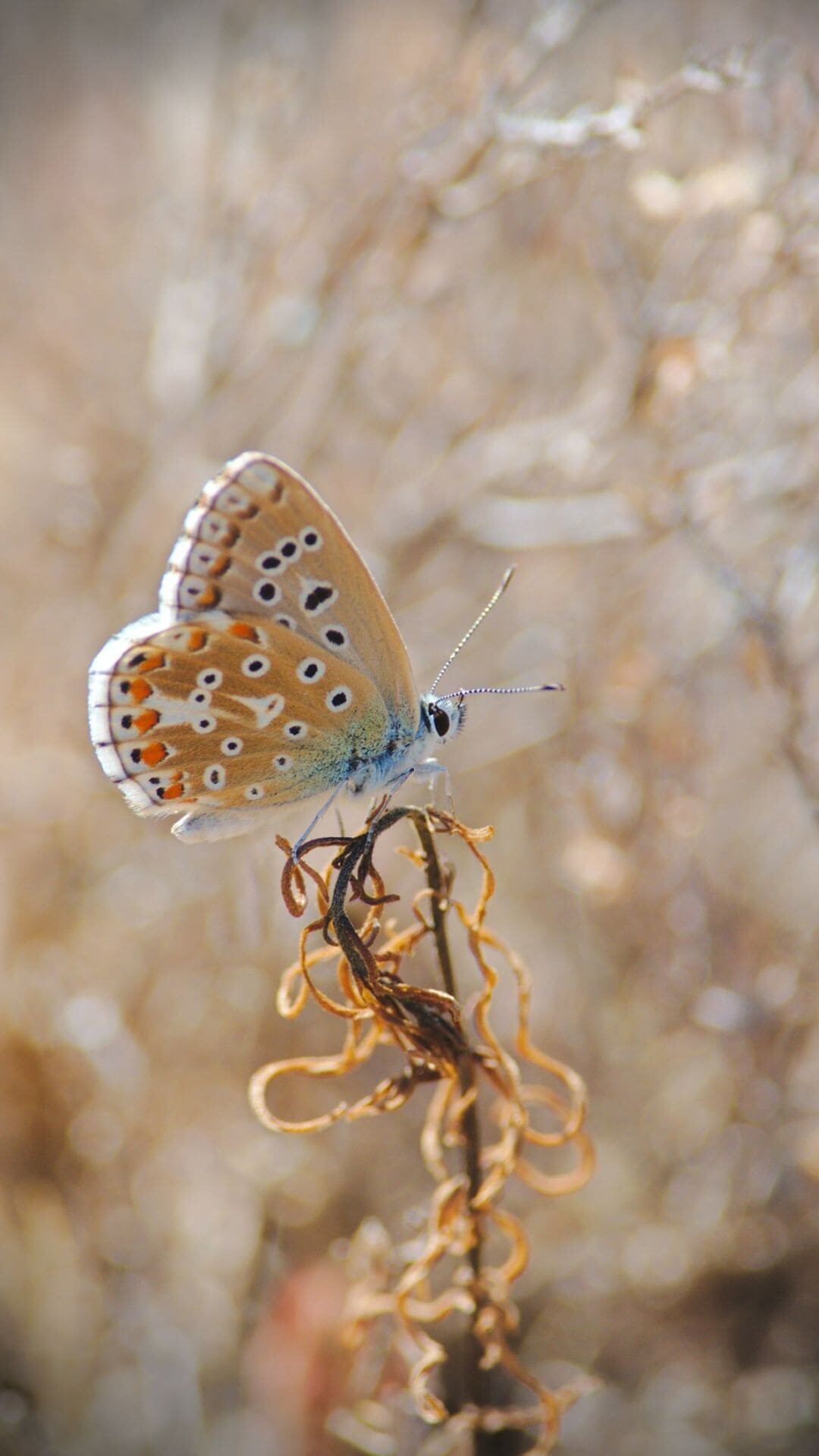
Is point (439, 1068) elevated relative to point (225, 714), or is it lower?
lower

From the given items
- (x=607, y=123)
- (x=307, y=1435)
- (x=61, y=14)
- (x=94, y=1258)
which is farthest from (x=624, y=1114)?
(x=61, y=14)

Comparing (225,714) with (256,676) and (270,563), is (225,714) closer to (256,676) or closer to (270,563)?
(256,676)

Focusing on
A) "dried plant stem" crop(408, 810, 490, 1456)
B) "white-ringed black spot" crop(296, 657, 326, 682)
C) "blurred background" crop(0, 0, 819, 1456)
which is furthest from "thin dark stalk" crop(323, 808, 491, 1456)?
"blurred background" crop(0, 0, 819, 1456)

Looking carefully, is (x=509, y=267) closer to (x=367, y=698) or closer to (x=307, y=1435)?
(x=367, y=698)

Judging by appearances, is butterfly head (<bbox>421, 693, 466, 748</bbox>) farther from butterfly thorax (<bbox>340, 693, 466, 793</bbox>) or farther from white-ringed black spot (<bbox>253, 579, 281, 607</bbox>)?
white-ringed black spot (<bbox>253, 579, 281, 607</bbox>)

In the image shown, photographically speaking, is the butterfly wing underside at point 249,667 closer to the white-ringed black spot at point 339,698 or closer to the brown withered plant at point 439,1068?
the white-ringed black spot at point 339,698

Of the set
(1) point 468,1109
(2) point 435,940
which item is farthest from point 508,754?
(2) point 435,940
